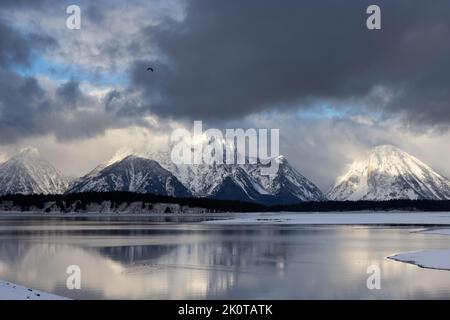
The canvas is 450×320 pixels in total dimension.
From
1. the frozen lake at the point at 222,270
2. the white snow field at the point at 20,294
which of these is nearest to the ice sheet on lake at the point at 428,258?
the frozen lake at the point at 222,270

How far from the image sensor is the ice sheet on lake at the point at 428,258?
146 ft

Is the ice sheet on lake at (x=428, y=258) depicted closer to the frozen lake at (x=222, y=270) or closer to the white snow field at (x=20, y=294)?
the frozen lake at (x=222, y=270)

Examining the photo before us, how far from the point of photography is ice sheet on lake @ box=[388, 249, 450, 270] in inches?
1756

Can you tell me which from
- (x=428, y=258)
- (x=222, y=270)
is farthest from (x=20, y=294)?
(x=428, y=258)

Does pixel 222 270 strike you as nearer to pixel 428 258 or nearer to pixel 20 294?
pixel 20 294

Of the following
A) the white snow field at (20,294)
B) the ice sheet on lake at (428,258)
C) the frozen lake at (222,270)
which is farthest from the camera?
the ice sheet on lake at (428,258)

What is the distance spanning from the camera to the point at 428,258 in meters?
48.8

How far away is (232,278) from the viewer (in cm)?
3953

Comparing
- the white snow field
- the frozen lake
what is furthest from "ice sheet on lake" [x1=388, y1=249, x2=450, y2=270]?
the white snow field

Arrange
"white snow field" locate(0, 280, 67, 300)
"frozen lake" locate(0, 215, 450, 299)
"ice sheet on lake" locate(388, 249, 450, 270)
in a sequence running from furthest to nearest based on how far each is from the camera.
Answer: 1. "ice sheet on lake" locate(388, 249, 450, 270)
2. "frozen lake" locate(0, 215, 450, 299)
3. "white snow field" locate(0, 280, 67, 300)

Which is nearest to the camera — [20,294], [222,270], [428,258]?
[20,294]

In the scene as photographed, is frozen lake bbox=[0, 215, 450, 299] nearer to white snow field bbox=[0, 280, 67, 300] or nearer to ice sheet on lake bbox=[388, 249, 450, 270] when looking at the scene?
ice sheet on lake bbox=[388, 249, 450, 270]
